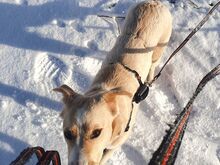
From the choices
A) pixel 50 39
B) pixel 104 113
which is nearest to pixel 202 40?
pixel 50 39

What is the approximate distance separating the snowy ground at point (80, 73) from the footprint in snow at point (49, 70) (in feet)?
0.04

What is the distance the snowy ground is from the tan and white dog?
53cm

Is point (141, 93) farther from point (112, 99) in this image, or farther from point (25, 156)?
point (25, 156)

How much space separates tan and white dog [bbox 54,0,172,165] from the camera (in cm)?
386

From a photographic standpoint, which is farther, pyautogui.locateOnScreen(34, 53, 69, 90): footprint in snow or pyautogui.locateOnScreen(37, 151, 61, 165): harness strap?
pyautogui.locateOnScreen(34, 53, 69, 90): footprint in snow

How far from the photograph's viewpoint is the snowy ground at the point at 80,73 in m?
5.38

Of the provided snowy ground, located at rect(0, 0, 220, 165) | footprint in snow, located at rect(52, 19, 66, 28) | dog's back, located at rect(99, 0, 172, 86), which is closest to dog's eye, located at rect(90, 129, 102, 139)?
dog's back, located at rect(99, 0, 172, 86)

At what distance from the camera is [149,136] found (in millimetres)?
5457

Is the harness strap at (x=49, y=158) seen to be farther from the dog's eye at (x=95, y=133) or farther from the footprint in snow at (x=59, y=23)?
the footprint in snow at (x=59, y=23)

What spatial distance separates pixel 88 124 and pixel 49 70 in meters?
2.14

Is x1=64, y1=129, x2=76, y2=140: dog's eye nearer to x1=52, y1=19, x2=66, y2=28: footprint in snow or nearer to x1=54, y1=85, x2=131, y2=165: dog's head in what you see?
x1=54, y1=85, x2=131, y2=165: dog's head

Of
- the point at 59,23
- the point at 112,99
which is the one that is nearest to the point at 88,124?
the point at 112,99

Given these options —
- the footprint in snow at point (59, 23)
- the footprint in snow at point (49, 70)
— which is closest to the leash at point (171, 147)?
the footprint in snow at point (49, 70)

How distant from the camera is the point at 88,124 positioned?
12.6ft
